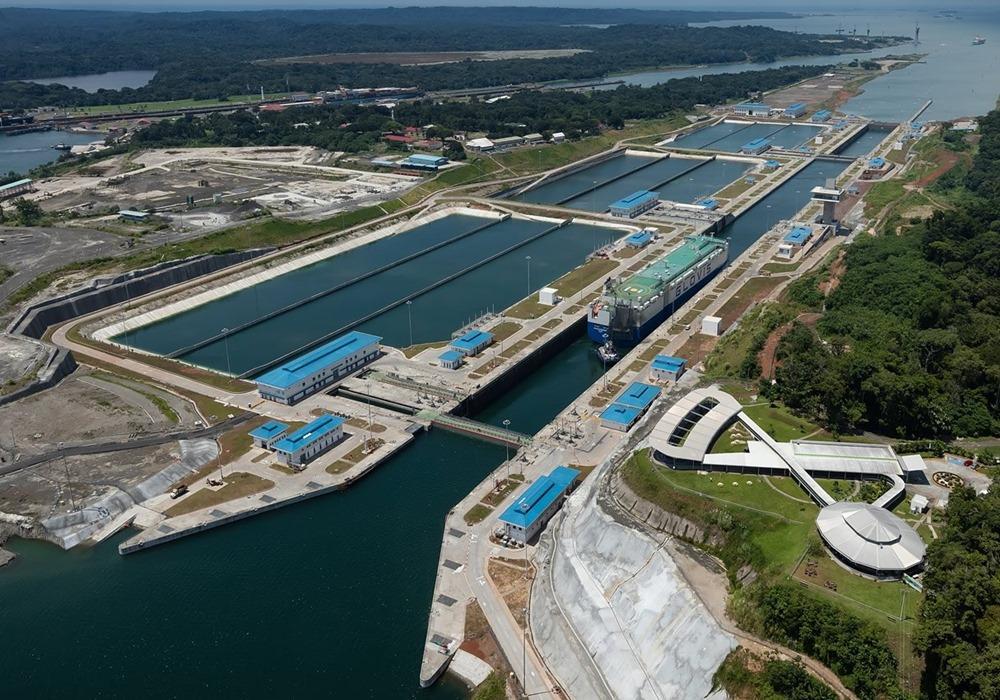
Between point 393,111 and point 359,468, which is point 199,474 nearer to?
point 359,468

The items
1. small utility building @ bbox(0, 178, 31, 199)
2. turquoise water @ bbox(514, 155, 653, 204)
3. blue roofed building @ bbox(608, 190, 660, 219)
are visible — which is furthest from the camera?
turquoise water @ bbox(514, 155, 653, 204)

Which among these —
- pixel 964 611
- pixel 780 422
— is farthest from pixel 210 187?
pixel 964 611

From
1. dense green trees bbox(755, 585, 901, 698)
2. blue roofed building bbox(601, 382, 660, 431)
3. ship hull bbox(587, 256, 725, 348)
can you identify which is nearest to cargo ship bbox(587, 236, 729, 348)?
ship hull bbox(587, 256, 725, 348)

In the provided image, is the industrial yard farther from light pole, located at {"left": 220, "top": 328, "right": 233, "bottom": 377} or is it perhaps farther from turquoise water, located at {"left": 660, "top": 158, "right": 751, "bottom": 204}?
turquoise water, located at {"left": 660, "top": 158, "right": 751, "bottom": 204}

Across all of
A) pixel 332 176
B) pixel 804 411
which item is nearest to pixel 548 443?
pixel 804 411

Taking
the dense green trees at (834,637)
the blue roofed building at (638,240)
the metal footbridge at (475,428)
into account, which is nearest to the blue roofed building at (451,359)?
the metal footbridge at (475,428)

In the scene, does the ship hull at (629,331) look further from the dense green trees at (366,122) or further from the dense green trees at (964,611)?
the dense green trees at (366,122)
